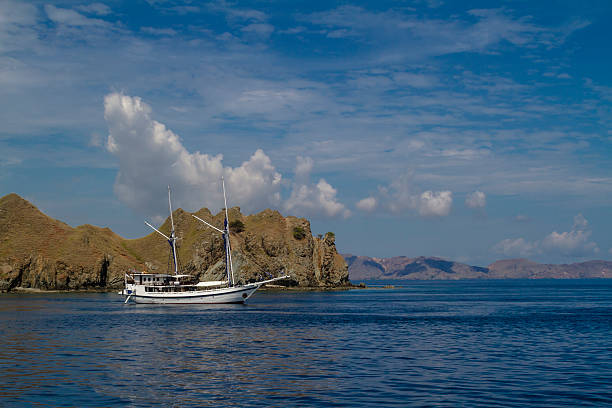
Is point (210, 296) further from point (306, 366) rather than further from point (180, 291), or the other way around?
point (306, 366)

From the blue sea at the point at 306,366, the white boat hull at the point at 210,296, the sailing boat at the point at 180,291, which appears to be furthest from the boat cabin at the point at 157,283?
the blue sea at the point at 306,366

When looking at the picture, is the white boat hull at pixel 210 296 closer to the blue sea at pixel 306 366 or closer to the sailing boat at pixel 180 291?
the sailing boat at pixel 180 291

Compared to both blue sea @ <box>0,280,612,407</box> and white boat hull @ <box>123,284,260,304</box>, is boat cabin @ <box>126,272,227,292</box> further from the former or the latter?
blue sea @ <box>0,280,612,407</box>

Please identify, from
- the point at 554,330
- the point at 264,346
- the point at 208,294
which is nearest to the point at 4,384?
the point at 264,346

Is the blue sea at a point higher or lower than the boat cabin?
lower

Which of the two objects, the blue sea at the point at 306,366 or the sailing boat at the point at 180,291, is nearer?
the blue sea at the point at 306,366

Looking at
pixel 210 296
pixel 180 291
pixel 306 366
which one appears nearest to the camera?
pixel 306 366

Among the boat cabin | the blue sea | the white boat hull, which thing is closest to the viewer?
the blue sea

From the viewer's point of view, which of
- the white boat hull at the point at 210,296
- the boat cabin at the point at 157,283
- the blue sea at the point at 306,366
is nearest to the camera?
the blue sea at the point at 306,366

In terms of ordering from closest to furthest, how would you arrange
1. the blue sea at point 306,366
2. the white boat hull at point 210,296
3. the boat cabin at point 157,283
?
the blue sea at point 306,366
the white boat hull at point 210,296
the boat cabin at point 157,283

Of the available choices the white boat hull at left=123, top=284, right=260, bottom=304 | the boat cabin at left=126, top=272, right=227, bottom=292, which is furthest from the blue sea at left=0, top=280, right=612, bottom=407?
the boat cabin at left=126, top=272, right=227, bottom=292

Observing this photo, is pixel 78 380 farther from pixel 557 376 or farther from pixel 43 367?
pixel 557 376

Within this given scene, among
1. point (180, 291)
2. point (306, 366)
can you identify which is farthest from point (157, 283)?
point (306, 366)

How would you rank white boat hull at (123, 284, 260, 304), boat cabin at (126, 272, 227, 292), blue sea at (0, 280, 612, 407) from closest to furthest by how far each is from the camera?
1. blue sea at (0, 280, 612, 407)
2. white boat hull at (123, 284, 260, 304)
3. boat cabin at (126, 272, 227, 292)
